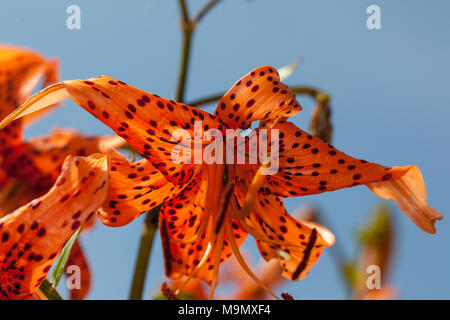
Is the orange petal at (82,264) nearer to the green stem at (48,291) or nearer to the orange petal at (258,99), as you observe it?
the green stem at (48,291)

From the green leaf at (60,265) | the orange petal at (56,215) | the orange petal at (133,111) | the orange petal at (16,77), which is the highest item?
the orange petal at (16,77)

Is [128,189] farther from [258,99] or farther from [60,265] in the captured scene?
[258,99]

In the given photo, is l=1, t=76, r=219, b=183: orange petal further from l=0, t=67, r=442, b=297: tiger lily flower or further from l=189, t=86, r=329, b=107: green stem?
l=189, t=86, r=329, b=107: green stem

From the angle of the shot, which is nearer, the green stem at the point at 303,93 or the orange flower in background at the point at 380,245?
the green stem at the point at 303,93

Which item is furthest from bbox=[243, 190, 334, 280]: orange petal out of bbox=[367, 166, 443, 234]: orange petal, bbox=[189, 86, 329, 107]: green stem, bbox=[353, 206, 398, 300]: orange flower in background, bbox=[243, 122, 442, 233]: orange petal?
bbox=[353, 206, 398, 300]: orange flower in background

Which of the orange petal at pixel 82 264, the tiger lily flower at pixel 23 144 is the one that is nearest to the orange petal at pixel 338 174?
the orange petal at pixel 82 264

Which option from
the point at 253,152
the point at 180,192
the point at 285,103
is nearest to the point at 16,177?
the point at 180,192

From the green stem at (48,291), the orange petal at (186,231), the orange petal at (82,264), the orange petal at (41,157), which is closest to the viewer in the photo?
the green stem at (48,291)
